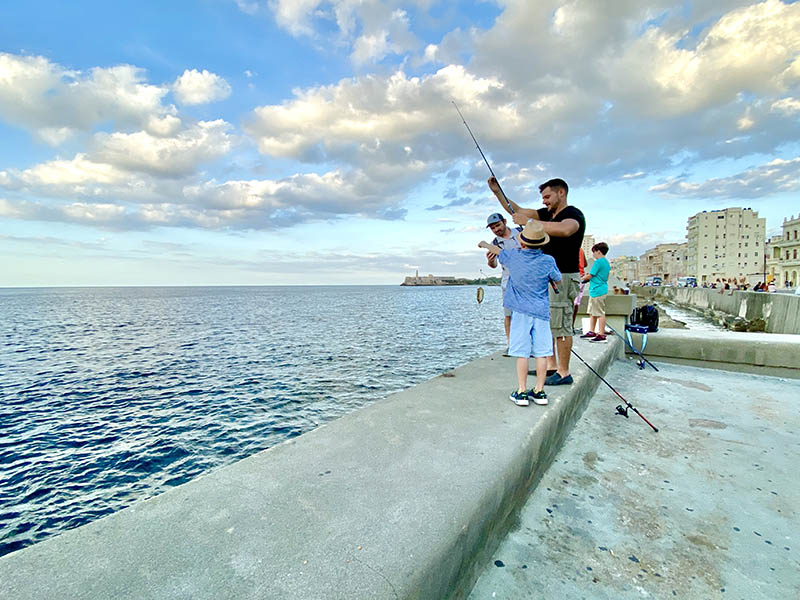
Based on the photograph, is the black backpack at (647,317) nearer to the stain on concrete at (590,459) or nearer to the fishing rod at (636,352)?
the fishing rod at (636,352)

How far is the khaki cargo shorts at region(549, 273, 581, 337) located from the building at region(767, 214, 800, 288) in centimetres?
7429

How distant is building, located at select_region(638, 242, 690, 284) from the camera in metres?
123

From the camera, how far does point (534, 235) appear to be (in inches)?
137

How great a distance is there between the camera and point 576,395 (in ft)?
12.9

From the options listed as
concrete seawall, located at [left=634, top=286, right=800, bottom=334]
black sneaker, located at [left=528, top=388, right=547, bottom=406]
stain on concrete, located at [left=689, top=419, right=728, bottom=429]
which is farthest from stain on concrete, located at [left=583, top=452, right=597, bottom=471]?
concrete seawall, located at [left=634, top=286, right=800, bottom=334]

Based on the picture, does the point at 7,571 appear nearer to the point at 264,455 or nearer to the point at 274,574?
the point at 274,574

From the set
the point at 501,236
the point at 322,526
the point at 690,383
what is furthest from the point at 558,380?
the point at 322,526

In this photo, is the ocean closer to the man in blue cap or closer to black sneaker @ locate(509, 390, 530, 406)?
black sneaker @ locate(509, 390, 530, 406)

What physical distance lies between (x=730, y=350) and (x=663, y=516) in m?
5.62

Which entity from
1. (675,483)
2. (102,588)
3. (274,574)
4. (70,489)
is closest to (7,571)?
(102,588)

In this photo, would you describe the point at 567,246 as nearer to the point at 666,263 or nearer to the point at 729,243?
the point at 729,243

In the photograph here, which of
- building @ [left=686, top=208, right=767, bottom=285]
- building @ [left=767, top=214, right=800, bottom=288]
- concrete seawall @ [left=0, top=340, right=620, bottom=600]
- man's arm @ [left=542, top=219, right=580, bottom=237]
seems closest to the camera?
concrete seawall @ [left=0, top=340, right=620, bottom=600]

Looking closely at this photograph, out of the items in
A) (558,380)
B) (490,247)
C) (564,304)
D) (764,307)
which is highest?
(490,247)

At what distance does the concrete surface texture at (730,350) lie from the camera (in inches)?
234
